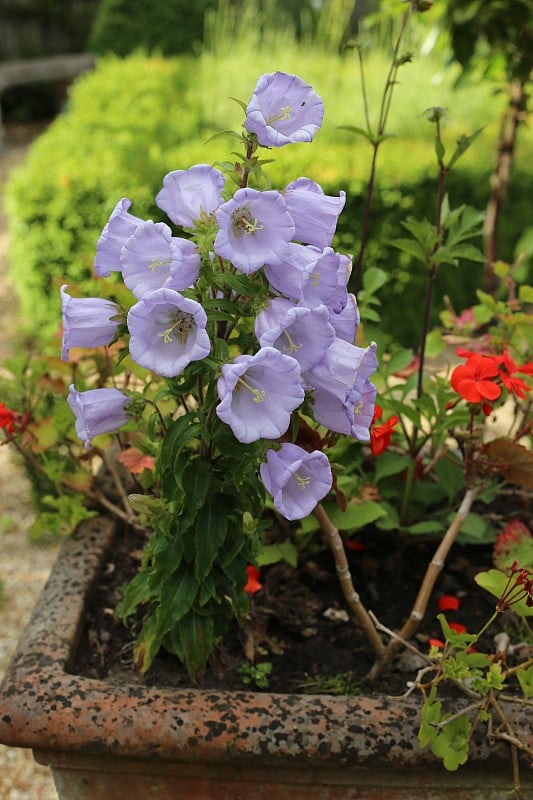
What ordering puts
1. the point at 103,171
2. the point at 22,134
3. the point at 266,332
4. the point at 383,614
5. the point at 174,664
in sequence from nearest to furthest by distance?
1. the point at 266,332
2. the point at 174,664
3. the point at 383,614
4. the point at 103,171
5. the point at 22,134

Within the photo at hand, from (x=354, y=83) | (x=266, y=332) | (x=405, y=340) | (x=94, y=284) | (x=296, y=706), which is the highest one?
(x=266, y=332)

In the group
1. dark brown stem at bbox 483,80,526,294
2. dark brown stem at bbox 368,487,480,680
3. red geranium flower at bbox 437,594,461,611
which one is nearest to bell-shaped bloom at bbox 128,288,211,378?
dark brown stem at bbox 368,487,480,680

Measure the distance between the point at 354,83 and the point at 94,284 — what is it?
16.5ft

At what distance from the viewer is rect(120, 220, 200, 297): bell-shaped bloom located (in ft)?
3.86

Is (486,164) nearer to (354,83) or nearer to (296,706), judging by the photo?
(354,83)

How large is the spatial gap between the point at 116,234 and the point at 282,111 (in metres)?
0.28

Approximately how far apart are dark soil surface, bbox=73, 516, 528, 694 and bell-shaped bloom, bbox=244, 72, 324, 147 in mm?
992

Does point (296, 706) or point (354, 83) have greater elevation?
point (296, 706)

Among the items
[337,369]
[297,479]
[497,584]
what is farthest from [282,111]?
[497,584]

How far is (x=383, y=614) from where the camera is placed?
1.97 metres

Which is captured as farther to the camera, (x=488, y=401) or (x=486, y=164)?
(x=486, y=164)

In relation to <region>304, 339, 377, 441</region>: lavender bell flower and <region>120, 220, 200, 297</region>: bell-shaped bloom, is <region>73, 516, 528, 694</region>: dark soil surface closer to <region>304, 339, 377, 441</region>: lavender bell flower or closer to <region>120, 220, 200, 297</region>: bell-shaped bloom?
<region>304, 339, 377, 441</region>: lavender bell flower

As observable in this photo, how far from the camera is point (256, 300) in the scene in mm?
1233

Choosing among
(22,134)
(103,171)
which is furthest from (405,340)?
(22,134)
